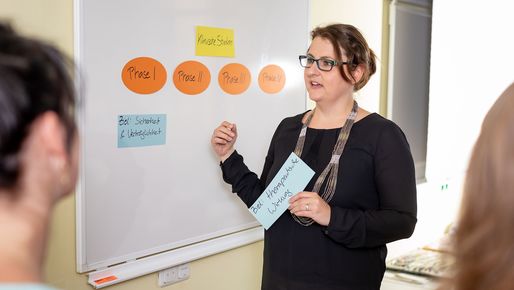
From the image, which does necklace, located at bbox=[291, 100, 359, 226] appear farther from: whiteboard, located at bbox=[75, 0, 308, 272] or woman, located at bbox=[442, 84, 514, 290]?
woman, located at bbox=[442, 84, 514, 290]

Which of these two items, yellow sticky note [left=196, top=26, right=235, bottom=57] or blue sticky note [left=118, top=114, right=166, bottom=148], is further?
yellow sticky note [left=196, top=26, right=235, bottom=57]

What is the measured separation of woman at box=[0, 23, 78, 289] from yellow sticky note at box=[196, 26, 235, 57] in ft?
4.73

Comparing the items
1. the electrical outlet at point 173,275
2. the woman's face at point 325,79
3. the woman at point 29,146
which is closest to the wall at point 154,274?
the electrical outlet at point 173,275

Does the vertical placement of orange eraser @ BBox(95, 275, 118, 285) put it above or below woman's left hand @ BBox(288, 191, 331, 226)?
below

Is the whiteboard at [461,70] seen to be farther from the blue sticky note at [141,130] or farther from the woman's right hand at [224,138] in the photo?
the blue sticky note at [141,130]

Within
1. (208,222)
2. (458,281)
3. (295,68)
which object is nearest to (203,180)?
(208,222)

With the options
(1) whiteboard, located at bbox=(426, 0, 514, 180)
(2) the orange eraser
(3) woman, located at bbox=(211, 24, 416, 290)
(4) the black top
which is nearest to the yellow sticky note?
(3) woman, located at bbox=(211, 24, 416, 290)

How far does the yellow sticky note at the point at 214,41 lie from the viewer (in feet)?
6.63

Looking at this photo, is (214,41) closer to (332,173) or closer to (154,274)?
(332,173)

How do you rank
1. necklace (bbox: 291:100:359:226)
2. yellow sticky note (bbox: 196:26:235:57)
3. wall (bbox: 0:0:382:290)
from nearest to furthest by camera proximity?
1. wall (bbox: 0:0:382:290)
2. necklace (bbox: 291:100:359:226)
3. yellow sticky note (bbox: 196:26:235:57)

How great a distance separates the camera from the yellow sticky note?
79.6 inches

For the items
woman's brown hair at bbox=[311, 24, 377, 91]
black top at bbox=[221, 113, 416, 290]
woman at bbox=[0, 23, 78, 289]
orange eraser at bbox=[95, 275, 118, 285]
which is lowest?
orange eraser at bbox=[95, 275, 118, 285]

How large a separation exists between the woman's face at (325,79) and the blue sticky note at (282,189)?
23 cm

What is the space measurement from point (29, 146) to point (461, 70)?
3.29 meters
